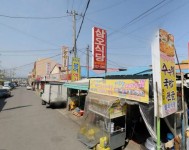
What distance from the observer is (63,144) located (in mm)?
8156

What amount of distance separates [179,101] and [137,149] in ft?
9.60

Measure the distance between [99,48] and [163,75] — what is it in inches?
257

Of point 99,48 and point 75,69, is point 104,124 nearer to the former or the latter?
point 99,48

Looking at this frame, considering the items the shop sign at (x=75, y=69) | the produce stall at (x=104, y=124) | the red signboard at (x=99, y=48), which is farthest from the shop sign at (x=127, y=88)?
the shop sign at (x=75, y=69)

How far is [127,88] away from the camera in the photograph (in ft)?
23.1

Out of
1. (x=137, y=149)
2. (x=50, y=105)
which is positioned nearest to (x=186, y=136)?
(x=137, y=149)

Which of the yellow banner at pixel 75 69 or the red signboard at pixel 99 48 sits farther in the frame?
the yellow banner at pixel 75 69

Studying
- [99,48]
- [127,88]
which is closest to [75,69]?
[99,48]

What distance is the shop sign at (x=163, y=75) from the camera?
5.43 meters

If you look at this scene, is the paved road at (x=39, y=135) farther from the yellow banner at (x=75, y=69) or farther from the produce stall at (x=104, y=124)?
the yellow banner at (x=75, y=69)

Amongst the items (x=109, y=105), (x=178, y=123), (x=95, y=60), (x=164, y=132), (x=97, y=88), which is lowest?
(x=164, y=132)

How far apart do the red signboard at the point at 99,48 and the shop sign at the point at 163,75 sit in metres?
5.80

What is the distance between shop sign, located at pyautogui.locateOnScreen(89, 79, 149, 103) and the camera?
6.19m

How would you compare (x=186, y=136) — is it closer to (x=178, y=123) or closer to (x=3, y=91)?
(x=178, y=123)
